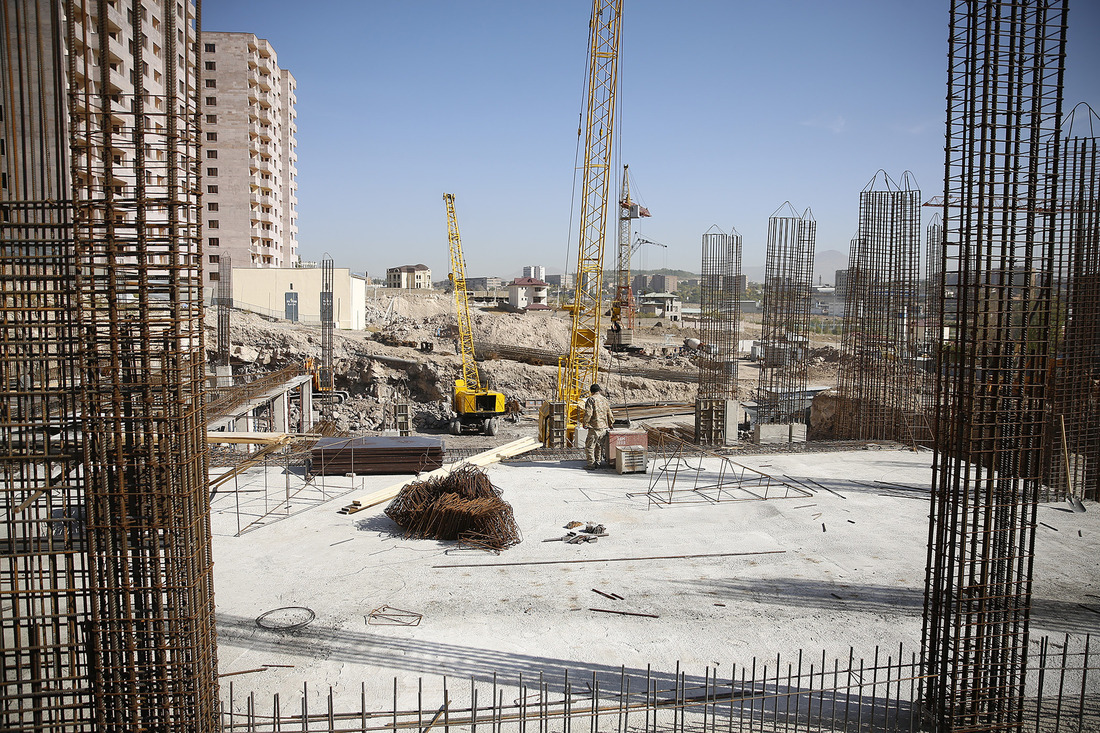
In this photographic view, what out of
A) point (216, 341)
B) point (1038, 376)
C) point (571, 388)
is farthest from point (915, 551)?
point (216, 341)

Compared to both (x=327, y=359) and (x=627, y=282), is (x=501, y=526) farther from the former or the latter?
(x=627, y=282)

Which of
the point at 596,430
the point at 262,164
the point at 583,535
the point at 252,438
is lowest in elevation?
the point at 583,535

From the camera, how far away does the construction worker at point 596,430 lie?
17.1 m

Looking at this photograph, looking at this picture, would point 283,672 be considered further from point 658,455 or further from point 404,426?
point 404,426

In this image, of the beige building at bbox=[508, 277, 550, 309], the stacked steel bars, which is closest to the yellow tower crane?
the beige building at bbox=[508, 277, 550, 309]

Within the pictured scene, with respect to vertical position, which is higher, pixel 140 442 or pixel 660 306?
pixel 660 306

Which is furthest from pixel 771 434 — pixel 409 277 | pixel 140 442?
pixel 409 277

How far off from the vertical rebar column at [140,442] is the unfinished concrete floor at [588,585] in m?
1.96

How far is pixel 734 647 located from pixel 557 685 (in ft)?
7.77

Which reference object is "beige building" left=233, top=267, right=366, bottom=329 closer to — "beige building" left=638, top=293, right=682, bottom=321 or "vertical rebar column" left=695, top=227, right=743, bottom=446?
"vertical rebar column" left=695, top=227, right=743, bottom=446

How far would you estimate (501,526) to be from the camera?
38.4ft

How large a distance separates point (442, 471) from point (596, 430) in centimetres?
438

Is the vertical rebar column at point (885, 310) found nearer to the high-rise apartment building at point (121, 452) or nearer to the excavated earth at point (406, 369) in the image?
the excavated earth at point (406, 369)

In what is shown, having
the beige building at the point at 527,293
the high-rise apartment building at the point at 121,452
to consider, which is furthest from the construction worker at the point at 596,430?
the beige building at the point at 527,293
